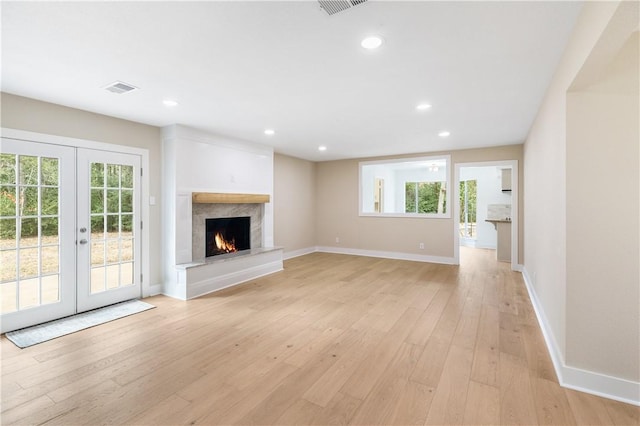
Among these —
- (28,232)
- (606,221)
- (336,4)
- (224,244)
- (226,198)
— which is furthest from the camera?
(224,244)

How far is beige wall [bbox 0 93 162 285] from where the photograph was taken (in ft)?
10.3

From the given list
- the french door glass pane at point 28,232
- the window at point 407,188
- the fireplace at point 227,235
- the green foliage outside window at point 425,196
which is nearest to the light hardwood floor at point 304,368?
the french door glass pane at point 28,232

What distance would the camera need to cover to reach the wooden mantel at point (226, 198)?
4547 millimetres

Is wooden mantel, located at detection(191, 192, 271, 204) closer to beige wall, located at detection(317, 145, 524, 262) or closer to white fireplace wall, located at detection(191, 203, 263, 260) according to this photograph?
white fireplace wall, located at detection(191, 203, 263, 260)

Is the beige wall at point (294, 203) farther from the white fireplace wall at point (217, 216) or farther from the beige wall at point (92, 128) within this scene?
the beige wall at point (92, 128)

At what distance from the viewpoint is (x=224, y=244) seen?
5.40m

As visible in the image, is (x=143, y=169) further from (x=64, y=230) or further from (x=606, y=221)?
(x=606, y=221)

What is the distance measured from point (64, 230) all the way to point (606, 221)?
5.16 metres

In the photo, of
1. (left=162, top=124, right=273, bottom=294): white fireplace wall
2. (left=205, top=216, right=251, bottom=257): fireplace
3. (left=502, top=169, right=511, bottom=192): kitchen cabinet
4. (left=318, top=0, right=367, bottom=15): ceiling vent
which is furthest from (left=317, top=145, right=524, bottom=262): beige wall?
(left=318, top=0, right=367, bottom=15): ceiling vent

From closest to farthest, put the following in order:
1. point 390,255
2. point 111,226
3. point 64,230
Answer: point 64,230, point 111,226, point 390,255

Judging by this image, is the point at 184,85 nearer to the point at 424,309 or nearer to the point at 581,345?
the point at 424,309

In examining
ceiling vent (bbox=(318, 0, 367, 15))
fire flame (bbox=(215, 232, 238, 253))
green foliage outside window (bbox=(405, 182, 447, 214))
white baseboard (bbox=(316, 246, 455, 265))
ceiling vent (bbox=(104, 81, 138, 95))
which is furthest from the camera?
green foliage outside window (bbox=(405, 182, 447, 214))

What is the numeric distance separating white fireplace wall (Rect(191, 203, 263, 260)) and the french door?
821 mm

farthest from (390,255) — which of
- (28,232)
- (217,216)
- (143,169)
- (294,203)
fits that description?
(28,232)
